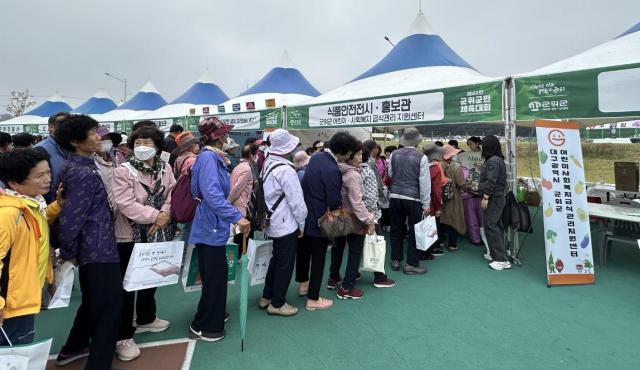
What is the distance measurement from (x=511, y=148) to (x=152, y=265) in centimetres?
393

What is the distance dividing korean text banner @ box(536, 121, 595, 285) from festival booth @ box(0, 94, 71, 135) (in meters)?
15.7

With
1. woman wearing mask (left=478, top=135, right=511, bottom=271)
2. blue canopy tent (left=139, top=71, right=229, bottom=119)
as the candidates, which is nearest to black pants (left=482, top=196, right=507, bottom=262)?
woman wearing mask (left=478, top=135, right=511, bottom=271)

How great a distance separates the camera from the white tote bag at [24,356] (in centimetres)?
142

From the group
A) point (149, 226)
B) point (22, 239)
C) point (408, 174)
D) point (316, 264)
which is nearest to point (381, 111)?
point (408, 174)

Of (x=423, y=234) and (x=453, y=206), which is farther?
(x=453, y=206)

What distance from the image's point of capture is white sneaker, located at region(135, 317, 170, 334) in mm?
2761

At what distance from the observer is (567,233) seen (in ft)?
12.2

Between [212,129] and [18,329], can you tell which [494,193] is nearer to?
[212,129]

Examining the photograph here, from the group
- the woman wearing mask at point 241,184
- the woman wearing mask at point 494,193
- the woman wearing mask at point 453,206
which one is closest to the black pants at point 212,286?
the woman wearing mask at point 241,184

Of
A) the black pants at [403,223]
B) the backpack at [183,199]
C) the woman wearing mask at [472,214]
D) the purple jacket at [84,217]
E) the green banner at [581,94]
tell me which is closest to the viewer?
the purple jacket at [84,217]

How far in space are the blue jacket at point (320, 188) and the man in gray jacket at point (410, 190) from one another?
113cm

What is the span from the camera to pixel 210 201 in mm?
2336

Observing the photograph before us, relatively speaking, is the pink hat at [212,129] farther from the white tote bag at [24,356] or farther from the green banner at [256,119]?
the green banner at [256,119]

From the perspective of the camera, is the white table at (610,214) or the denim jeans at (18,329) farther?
the white table at (610,214)
